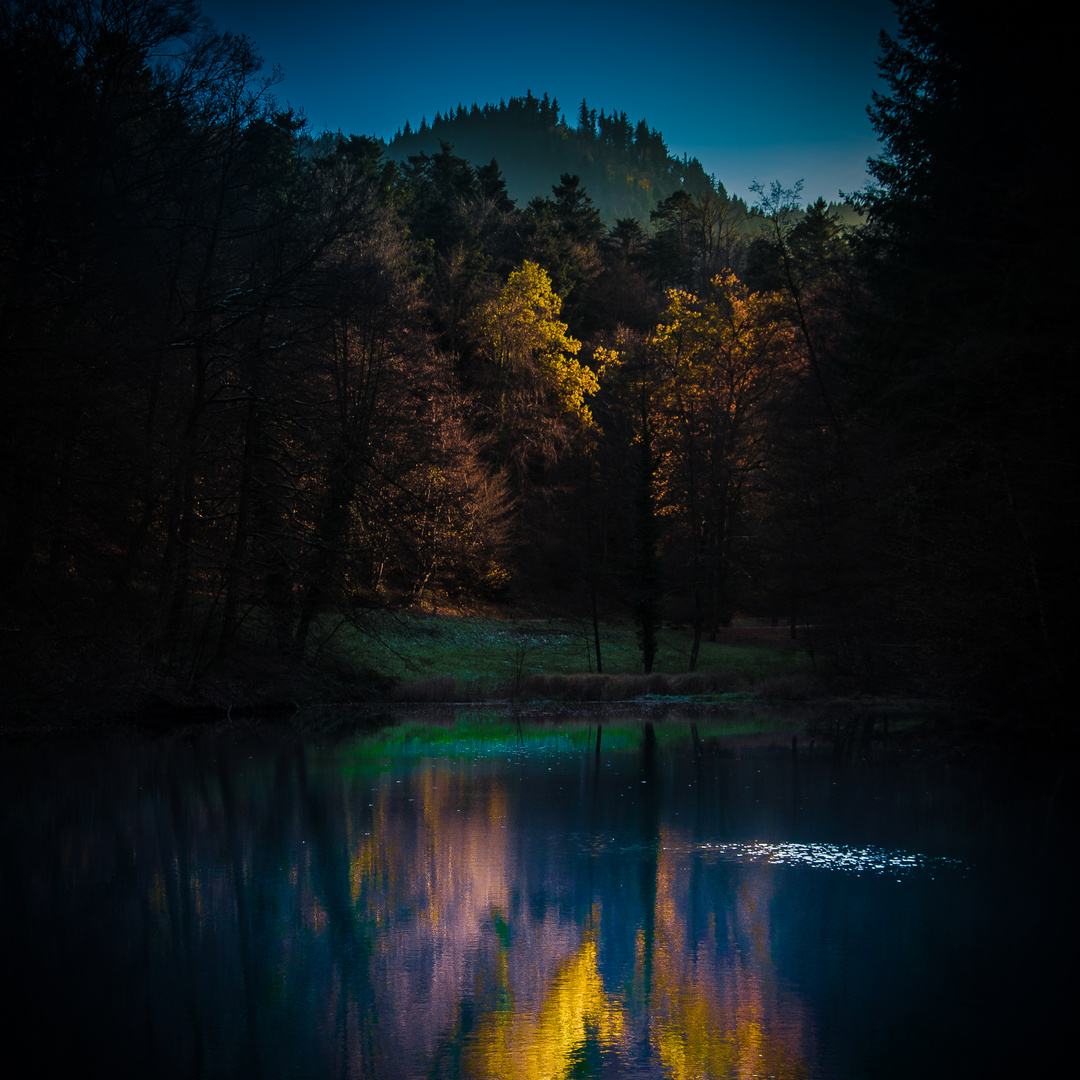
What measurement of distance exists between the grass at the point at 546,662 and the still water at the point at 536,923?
11.3 metres

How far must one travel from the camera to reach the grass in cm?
2538

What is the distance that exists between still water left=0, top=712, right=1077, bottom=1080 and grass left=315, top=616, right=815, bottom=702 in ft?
37.2

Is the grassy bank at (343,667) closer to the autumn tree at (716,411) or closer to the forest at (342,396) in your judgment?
the forest at (342,396)

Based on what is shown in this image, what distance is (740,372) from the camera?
4006 cm

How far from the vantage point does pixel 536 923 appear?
292 inches

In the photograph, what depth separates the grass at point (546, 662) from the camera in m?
25.4

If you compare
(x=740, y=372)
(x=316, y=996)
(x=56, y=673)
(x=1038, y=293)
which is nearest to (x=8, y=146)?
(x=56, y=673)

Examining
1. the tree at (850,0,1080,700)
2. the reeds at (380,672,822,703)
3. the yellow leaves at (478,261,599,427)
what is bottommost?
the reeds at (380,672,822,703)

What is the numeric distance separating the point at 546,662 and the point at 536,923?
24652mm

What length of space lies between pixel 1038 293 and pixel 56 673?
19.5m

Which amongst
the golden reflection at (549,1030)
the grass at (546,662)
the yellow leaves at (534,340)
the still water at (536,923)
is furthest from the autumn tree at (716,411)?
the golden reflection at (549,1030)

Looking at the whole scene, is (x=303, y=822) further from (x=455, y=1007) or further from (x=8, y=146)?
(x=8, y=146)

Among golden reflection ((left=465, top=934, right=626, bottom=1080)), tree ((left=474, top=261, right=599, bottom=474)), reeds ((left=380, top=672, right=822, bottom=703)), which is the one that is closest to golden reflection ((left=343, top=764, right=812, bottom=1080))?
golden reflection ((left=465, top=934, right=626, bottom=1080))

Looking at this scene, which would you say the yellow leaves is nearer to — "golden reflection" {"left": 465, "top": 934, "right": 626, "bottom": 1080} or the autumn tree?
the autumn tree
